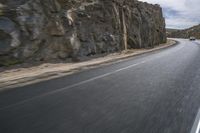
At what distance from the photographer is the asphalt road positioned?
18.5ft

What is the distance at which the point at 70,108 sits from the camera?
7090 mm

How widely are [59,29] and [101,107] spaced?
596 inches

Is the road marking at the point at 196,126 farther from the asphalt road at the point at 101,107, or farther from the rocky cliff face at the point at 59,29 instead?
the rocky cliff face at the point at 59,29

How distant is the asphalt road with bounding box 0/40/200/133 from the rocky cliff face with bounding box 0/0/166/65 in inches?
301

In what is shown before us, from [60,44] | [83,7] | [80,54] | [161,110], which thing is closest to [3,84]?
[161,110]

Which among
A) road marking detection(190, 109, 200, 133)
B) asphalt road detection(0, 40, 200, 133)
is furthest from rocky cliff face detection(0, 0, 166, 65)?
road marking detection(190, 109, 200, 133)

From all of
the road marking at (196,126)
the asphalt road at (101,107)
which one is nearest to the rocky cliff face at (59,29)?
the asphalt road at (101,107)

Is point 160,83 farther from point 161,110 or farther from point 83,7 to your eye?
point 83,7

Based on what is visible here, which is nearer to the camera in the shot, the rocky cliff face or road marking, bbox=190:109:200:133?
road marking, bbox=190:109:200:133

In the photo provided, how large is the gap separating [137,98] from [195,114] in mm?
1929

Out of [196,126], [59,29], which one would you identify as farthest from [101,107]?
[59,29]

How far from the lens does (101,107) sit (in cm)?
723

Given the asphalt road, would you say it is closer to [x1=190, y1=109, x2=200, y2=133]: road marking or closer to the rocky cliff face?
[x1=190, y1=109, x2=200, y2=133]: road marking

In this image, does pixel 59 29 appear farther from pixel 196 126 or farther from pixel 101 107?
pixel 196 126
